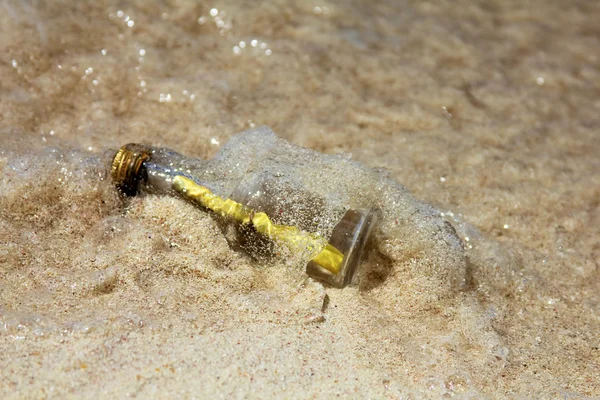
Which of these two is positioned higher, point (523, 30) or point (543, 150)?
point (523, 30)

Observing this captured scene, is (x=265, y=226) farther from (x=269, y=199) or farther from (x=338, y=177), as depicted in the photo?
(x=338, y=177)

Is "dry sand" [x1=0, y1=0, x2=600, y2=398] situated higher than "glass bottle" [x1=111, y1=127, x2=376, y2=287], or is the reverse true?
"glass bottle" [x1=111, y1=127, x2=376, y2=287]

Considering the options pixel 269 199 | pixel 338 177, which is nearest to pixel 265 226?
pixel 269 199

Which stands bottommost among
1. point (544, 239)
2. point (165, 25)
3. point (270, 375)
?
point (544, 239)

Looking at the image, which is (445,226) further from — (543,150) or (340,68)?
(340,68)

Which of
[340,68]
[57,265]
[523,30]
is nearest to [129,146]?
[57,265]
